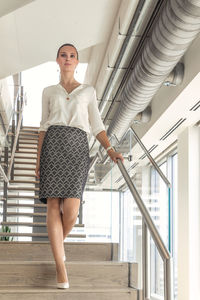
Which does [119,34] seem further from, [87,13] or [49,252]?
[49,252]

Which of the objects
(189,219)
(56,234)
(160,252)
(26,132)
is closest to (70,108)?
(56,234)

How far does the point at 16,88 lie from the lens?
395 inches

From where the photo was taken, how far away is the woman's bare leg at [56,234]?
287 cm

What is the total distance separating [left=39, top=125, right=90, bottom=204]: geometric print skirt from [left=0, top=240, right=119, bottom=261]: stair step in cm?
91

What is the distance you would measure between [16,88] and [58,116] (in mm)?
7210

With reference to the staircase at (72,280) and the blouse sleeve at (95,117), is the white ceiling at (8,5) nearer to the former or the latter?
the blouse sleeve at (95,117)

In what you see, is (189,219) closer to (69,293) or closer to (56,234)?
(56,234)

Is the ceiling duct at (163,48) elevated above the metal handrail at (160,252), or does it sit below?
above

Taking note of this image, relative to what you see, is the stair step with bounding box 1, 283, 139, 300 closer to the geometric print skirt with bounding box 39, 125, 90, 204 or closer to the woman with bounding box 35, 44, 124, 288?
the woman with bounding box 35, 44, 124, 288

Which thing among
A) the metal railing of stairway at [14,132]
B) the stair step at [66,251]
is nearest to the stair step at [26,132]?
the metal railing of stairway at [14,132]

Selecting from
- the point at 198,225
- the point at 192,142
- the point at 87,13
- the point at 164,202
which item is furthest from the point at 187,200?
the point at 164,202

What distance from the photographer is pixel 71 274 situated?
3.17 m

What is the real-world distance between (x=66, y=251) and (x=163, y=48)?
2.15 meters

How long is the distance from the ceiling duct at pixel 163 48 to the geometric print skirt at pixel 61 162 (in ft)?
5.45
